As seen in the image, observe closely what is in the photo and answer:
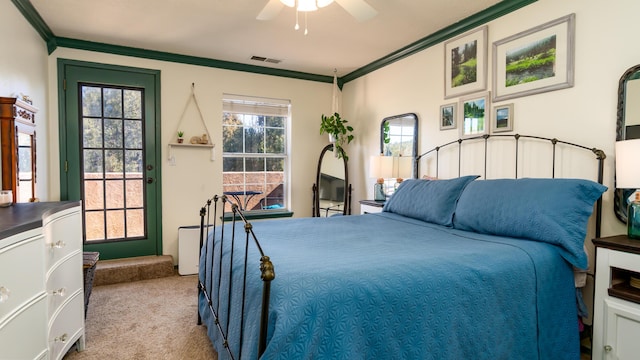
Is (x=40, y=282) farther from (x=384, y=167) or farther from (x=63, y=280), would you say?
(x=384, y=167)

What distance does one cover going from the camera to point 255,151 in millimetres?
4496

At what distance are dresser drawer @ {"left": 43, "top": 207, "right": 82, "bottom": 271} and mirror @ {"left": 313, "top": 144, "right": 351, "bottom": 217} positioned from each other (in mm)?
2923

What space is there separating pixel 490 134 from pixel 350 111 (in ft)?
7.17

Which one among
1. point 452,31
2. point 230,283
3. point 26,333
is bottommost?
point 26,333

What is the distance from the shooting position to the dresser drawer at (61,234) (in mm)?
1758

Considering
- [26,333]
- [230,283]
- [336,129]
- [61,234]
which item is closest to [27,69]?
[61,234]

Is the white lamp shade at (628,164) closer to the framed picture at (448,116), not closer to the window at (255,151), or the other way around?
the framed picture at (448,116)

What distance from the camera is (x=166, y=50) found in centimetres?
381

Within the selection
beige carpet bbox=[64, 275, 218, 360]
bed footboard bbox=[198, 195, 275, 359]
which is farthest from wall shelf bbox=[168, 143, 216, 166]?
bed footboard bbox=[198, 195, 275, 359]

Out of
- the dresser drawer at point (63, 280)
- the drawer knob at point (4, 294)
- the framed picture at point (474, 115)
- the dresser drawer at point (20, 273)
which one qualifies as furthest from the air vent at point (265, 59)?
the drawer knob at point (4, 294)

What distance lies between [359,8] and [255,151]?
258cm

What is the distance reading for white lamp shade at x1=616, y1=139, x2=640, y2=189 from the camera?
5.88 ft

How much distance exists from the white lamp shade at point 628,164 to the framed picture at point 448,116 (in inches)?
55.4

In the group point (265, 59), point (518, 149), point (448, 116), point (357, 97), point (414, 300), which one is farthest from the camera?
point (357, 97)
